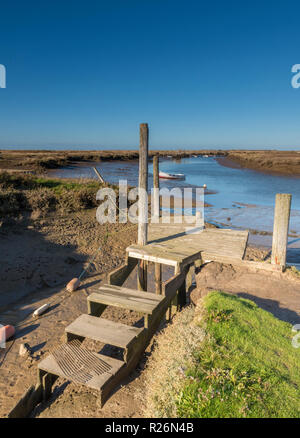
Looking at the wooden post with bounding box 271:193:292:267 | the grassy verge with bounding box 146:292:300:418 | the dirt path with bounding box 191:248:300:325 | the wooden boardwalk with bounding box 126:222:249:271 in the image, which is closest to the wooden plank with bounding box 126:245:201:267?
the wooden boardwalk with bounding box 126:222:249:271

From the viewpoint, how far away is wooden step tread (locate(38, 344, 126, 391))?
12.9ft

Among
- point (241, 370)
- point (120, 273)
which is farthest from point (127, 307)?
point (241, 370)

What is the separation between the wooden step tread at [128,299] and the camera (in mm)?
5141

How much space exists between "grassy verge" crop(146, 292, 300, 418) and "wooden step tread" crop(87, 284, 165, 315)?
0.57m

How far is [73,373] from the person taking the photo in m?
4.08

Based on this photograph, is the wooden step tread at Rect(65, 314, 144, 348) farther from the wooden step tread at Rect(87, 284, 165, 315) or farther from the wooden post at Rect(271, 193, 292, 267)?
the wooden post at Rect(271, 193, 292, 267)

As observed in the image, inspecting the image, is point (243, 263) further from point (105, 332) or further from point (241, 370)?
point (105, 332)

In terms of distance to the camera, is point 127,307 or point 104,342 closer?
point 104,342

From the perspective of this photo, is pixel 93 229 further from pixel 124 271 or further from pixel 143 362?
pixel 143 362

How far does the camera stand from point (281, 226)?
7039mm

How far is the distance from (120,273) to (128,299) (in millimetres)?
1372

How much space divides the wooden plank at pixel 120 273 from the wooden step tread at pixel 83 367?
1.95 meters

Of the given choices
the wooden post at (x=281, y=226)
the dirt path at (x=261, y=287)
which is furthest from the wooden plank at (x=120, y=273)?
the wooden post at (x=281, y=226)
